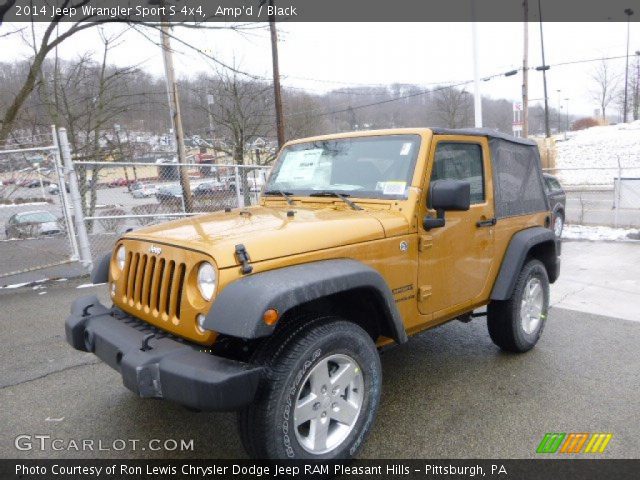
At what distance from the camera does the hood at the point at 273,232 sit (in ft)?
7.92

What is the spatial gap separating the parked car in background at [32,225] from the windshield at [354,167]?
4809mm

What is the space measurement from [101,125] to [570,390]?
14.2 metres

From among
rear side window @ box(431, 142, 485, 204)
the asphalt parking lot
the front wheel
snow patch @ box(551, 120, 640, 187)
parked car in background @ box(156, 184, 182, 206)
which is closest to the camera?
the asphalt parking lot

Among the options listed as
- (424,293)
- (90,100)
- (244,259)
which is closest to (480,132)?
(424,293)

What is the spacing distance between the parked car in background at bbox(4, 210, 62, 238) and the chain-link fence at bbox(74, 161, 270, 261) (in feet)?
2.76

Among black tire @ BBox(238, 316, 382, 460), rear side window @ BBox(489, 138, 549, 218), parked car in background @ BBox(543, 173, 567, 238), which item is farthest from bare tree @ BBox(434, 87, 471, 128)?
black tire @ BBox(238, 316, 382, 460)

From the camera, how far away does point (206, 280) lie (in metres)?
2.37

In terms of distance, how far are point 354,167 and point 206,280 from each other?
1.56 m

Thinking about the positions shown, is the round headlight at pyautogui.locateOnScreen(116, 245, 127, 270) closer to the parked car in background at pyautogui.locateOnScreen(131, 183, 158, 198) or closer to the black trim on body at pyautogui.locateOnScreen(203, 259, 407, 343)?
the black trim on body at pyautogui.locateOnScreen(203, 259, 407, 343)

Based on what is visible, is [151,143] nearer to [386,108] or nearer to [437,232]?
[386,108]

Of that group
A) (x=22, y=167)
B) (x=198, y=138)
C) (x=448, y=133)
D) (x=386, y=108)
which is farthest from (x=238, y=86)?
(x=448, y=133)

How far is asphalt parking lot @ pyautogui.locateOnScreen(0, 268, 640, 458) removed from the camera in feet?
9.46

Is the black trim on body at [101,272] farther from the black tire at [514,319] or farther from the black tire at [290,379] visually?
the black tire at [514,319]

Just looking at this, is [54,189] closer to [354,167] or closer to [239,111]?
[354,167]
